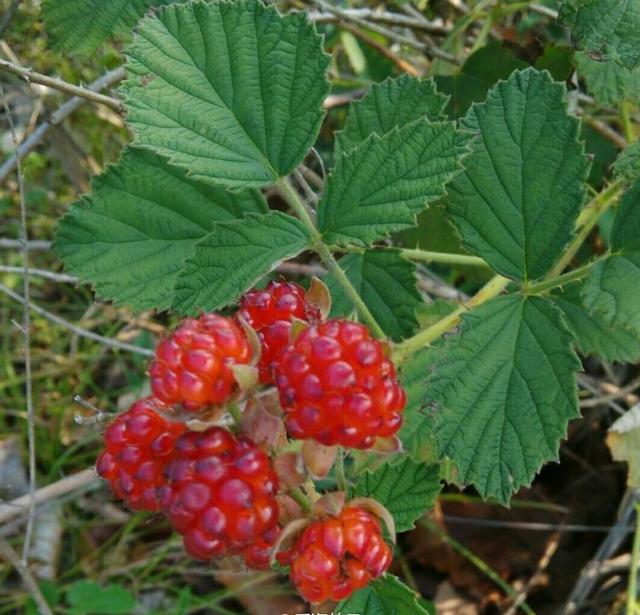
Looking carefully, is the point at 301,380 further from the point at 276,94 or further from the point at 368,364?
the point at 276,94

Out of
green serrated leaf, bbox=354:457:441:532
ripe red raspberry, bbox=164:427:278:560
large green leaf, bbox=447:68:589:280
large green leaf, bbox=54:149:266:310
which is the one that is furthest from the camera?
large green leaf, bbox=54:149:266:310

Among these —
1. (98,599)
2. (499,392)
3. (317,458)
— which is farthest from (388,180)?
(98,599)

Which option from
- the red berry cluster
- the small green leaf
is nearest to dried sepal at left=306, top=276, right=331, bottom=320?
the red berry cluster

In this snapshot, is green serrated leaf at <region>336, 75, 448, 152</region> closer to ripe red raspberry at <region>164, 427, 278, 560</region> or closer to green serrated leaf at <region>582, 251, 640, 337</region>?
green serrated leaf at <region>582, 251, 640, 337</region>

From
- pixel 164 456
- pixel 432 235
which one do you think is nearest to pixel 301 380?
pixel 164 456

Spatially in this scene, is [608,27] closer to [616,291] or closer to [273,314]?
[616,291]
